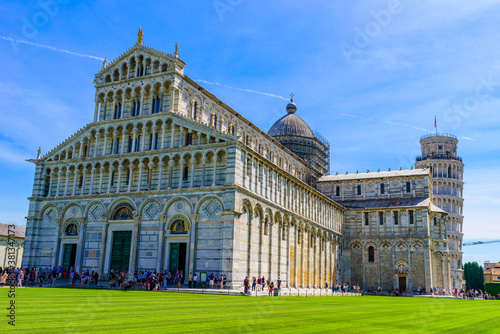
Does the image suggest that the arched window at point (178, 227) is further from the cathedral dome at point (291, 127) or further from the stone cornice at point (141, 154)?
the cathedral dome at point (291, 127)

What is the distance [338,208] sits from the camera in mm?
67750

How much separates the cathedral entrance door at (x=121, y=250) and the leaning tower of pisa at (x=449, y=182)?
73.7 meters

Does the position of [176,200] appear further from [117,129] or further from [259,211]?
[117,129]

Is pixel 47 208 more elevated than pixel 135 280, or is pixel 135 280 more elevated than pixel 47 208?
pixel 47 208

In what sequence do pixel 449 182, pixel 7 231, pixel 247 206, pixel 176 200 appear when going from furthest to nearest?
pixel 449 182 → pixel 7 231 → pixel 176 200 → pixel 247 206

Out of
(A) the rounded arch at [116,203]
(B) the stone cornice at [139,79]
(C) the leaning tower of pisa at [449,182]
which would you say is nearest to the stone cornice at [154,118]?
(B) the stone cornice at [139,79]

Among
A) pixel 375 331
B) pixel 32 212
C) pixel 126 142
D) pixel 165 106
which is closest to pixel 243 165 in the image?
pixel 165 106

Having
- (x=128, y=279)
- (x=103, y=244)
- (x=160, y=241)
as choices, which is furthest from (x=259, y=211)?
(x=103, y=244)

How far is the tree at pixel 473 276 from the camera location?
102 metres

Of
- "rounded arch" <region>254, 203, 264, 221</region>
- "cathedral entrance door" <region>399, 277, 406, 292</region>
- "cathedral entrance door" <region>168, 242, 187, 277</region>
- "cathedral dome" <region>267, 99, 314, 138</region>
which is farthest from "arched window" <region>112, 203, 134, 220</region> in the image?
"cathedral entrance door" <region>399, 277, 406, 292</region>

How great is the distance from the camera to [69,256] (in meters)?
43.6

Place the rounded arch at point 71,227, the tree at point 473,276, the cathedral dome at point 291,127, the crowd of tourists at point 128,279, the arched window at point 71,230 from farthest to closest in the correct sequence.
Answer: the tree at point 473,276
the cathedral dome at point 291,127
the arched window at point 71,230
the rounded arch at point 71,227
the crowd of tourists at point 128,279

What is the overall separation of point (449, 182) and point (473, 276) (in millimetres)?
24332

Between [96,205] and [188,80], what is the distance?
1504 cm
